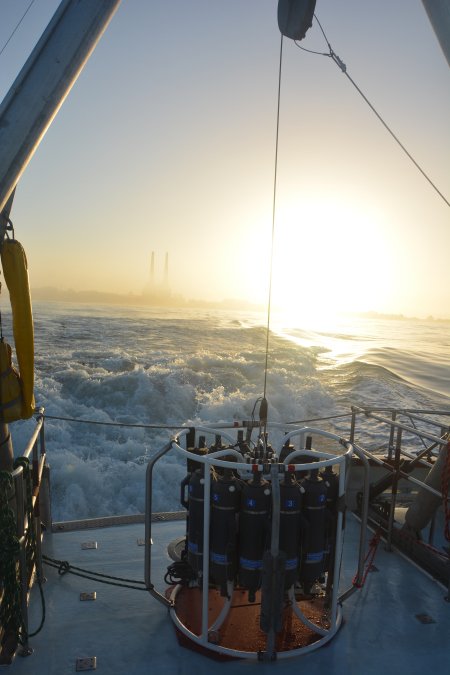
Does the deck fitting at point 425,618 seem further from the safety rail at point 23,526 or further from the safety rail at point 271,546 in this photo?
the safety rail at point 23,526

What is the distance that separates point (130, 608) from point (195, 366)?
696 inches

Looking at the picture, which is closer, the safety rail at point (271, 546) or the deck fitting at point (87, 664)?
the safety rail at point (271, 546)

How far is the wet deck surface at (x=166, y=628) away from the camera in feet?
10.1

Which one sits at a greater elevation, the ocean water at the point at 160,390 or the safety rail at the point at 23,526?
the safety rail at the point at 23,526

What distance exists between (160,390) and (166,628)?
13601 millimetres

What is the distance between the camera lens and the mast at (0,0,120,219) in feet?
9.20

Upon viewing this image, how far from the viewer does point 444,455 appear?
14.2 feet

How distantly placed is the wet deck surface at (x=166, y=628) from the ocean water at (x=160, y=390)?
311 cm

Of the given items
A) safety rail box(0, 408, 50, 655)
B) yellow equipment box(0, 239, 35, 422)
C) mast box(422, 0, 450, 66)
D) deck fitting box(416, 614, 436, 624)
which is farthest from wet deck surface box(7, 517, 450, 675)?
mast box(422, 0, 450, 66)

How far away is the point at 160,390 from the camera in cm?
1691

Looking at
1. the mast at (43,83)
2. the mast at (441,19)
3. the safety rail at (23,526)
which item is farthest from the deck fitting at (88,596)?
the mast at (441,19)

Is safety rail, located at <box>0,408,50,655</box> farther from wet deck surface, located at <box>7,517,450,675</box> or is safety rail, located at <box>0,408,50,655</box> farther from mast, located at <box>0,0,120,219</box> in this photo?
mast, located at <box>0,0,120,219</box>

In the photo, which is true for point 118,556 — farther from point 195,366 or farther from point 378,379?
point 378,379

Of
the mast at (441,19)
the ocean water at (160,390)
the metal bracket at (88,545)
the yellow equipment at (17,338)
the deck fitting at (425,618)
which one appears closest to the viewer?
the mast at (441,19)
